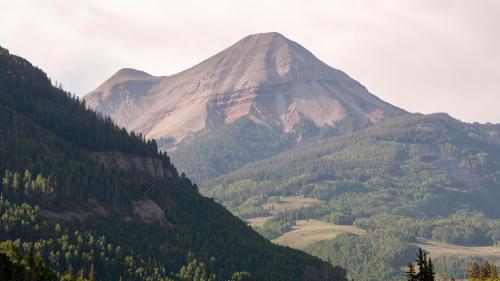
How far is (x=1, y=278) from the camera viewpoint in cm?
19038

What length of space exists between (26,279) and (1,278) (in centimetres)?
883

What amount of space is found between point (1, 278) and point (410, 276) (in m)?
89.0

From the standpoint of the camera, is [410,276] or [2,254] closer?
[410,276]

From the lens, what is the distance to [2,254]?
19612 cm

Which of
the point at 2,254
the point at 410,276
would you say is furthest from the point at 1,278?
the point at 410,276

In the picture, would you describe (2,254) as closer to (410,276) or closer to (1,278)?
(1,278)

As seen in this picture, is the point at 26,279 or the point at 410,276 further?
the point at 26,279

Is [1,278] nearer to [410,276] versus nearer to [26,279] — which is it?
[26,279]

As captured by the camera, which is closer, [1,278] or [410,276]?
[410,276]

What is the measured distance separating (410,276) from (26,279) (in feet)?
290

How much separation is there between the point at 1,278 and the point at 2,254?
7.45 m

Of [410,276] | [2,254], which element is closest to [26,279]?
[2,254]

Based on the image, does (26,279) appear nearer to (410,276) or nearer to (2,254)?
(2,254)

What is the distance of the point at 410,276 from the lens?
164 metres
